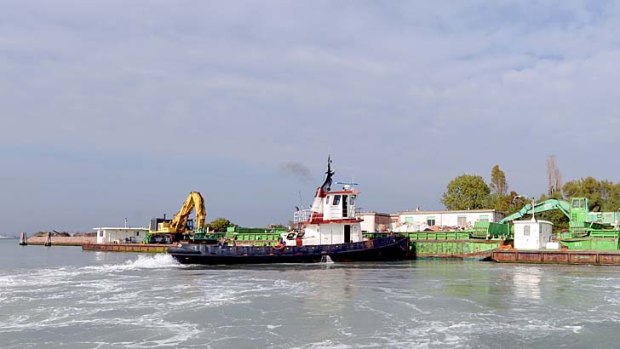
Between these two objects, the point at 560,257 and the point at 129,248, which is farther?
the point at 129,248

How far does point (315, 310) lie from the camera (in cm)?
1850

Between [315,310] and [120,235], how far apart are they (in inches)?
2451

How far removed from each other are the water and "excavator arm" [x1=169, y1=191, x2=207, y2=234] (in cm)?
3105

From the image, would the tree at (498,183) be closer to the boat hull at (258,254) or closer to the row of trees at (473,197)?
the row of trees at (473,197)

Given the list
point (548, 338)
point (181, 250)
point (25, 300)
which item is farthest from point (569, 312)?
point (181, 250)

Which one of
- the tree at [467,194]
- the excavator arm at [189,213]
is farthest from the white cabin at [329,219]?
the tree at [467,194]

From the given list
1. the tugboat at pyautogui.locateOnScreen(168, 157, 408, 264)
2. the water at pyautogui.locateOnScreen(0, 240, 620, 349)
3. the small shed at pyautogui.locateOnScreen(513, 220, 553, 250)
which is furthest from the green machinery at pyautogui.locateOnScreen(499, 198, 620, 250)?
the tugboat at pyautogui.locateOnScreen(168, 157, 408, 264)

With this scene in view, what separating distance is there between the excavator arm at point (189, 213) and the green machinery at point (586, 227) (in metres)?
32.6

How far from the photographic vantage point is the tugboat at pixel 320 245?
37.8m

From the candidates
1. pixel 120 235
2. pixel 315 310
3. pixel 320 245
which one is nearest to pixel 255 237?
pixel 320 245

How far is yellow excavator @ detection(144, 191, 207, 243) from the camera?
6188 cm

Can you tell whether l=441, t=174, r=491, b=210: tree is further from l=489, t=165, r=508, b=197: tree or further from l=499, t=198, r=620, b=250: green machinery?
l=499, t=198, r=620, b=250: green machinery

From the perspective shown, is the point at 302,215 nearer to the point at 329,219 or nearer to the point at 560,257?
the point at 329,219

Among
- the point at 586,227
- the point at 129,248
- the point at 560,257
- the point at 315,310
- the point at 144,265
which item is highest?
the point at 586,227
